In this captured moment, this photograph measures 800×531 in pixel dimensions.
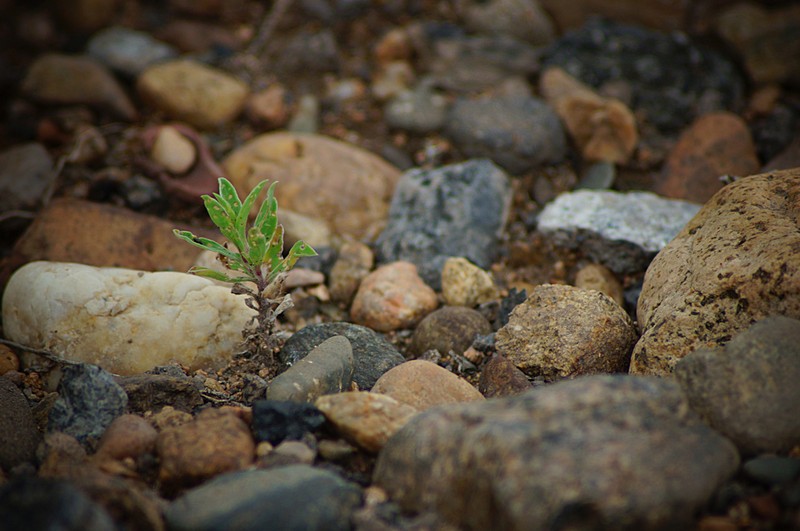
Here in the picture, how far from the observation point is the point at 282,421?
92.4 inches

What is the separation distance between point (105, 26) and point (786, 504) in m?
6.36

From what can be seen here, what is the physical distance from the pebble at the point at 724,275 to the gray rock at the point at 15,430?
2.65m

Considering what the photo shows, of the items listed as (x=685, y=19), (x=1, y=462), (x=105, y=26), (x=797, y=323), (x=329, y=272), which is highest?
(x=685, y=19)

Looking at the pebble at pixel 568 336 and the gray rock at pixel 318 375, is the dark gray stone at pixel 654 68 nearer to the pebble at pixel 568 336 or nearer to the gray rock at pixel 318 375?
the pebble at pixel 568 336

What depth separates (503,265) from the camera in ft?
13.4

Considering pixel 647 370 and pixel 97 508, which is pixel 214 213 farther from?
pixel 647 370

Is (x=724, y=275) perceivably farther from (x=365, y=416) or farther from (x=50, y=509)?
(x=50, y=509)

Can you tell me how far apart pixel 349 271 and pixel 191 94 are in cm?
235

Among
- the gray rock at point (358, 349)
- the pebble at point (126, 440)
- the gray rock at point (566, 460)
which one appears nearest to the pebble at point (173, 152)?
the gray rock at point (358, 349)

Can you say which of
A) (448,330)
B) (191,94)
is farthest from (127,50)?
(448,330)

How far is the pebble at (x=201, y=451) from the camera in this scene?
218 centimetres

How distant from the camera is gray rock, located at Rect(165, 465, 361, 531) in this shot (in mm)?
1813

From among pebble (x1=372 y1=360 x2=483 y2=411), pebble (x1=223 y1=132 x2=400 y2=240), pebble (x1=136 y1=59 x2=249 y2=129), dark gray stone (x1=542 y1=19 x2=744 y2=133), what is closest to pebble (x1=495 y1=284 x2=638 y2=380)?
pebble (x1=372 y1=360 x2=483 y2=411)

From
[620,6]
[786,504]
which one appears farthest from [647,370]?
[620,6]
